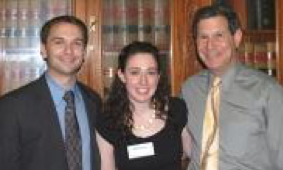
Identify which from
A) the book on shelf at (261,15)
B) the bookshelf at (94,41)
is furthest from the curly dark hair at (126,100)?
the book on shelf at (261,15)

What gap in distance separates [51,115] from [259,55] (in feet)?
5.59

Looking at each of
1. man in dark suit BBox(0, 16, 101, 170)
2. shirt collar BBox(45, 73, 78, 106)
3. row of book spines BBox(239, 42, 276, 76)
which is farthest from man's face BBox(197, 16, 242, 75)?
row of book spines BBox(239, 42, 276, 76)

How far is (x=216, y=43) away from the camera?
7.22 feet

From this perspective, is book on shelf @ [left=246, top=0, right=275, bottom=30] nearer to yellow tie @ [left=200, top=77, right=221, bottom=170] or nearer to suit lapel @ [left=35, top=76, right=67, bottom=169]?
yellow tie @ [left=200, top=77, right=221, bottom=170]

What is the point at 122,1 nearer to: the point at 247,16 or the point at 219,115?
the point at 247,16

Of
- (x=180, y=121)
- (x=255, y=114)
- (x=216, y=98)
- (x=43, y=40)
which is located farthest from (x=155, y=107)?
(x=43, y=40)

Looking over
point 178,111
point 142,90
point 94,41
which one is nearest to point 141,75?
point 142,90

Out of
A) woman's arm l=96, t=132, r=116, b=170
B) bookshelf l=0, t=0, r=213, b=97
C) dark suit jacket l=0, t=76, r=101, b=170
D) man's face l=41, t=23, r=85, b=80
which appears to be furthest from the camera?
bookshelf l=0, t=0, r=213, b=97

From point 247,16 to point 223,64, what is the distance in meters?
1.00

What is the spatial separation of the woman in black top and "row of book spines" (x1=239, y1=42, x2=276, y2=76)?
94 centimetres

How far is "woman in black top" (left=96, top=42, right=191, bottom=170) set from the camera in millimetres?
2211

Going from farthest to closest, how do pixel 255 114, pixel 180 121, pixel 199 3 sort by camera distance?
pixel 199 3, pixel 180 121, pixel 255 114

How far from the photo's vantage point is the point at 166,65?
2.93 meters

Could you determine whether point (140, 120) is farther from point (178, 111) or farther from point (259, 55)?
point (259, 55)
